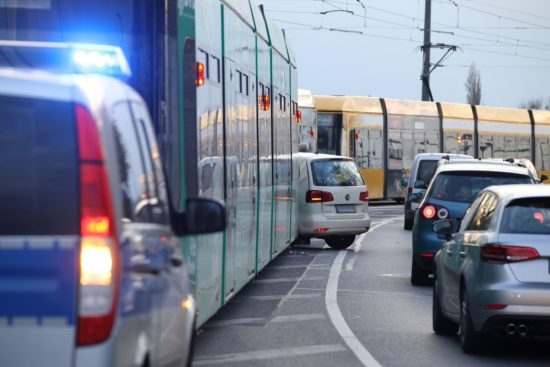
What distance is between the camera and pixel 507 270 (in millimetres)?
11047

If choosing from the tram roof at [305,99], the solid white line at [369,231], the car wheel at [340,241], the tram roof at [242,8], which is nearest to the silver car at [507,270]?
the tram roof at [242,8]

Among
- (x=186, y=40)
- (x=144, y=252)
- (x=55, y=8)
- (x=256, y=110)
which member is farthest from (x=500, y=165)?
(x=144, y=252)

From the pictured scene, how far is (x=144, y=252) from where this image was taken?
5570mm

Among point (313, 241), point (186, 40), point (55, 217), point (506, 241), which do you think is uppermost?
point (186, 40)

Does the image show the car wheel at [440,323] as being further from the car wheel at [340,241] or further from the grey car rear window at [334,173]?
the car wheel at [340,241]

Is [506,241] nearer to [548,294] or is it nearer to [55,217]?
[548,294]

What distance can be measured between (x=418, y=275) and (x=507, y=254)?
8054 millimetres

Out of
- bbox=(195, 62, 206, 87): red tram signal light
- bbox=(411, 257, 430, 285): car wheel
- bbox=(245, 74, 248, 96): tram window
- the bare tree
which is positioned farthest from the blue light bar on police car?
the bare tree

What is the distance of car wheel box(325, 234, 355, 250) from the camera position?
27203 mm

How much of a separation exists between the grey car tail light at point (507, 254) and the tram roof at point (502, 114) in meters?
43.3

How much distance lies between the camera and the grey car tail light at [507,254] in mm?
10984

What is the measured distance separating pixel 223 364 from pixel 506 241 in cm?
242

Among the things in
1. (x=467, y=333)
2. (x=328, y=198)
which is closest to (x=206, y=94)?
(x=467, y=333)

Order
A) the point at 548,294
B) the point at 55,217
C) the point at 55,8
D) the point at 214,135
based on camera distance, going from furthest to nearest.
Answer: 1. the point at 214,135
2. the point at 548,294
3. the point at 55,8
4. the point at 55,217
